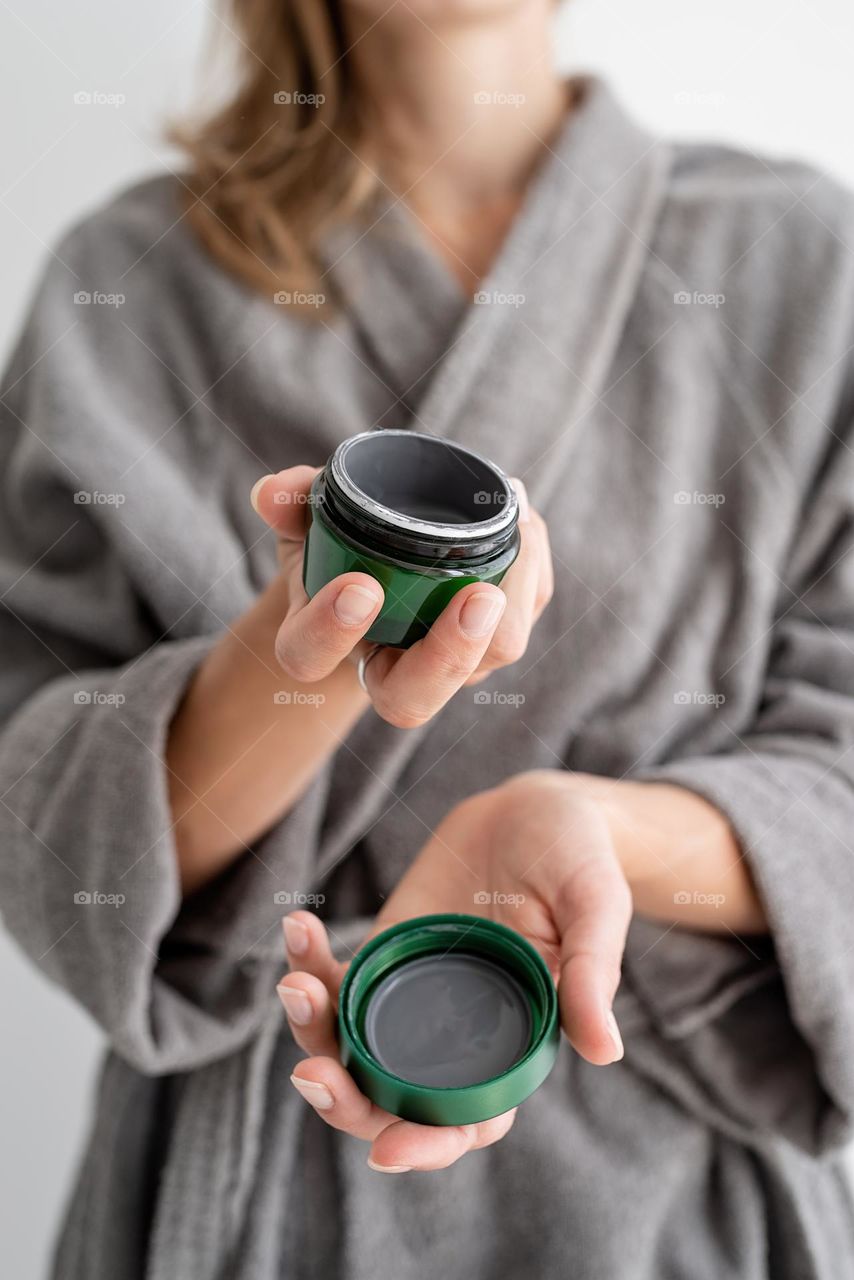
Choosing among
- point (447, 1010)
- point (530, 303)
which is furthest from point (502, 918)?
point (530, 303)

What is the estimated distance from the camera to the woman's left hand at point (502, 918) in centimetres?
40

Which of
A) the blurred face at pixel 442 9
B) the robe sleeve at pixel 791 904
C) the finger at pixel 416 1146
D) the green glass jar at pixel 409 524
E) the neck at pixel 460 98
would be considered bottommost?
the robe sleeve at pixel 791 904

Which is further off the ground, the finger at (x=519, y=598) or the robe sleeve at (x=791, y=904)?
the finger at (x=519, y=598)

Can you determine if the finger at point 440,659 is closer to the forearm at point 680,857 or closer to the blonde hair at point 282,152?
the forearm at point 680,857

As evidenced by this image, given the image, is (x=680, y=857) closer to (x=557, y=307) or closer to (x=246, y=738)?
(x=246, y=738)

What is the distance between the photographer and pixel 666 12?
2.81 ft

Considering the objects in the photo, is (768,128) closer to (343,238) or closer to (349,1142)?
(343,238)

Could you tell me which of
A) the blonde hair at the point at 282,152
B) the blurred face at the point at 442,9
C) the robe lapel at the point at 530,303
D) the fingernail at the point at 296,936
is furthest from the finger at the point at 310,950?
the blurred face at the point at 442,9

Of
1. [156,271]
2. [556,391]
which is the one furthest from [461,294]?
[156,271]

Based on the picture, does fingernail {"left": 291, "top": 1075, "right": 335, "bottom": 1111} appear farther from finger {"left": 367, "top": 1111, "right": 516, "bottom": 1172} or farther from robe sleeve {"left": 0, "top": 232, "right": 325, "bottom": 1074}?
robe sleeve {"left": 0, "top": 232, "right": 325, "bottom": 1074}

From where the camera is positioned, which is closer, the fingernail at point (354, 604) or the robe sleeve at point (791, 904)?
the fingernail at point (354, 604)

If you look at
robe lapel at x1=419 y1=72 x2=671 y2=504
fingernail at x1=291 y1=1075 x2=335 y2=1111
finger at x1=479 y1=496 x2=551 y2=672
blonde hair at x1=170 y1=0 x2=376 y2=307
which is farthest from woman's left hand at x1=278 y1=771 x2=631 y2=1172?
blonde hair at x1=170 y1=0 x2=376 y2=307

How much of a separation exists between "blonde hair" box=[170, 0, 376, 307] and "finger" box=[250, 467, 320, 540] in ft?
1.14

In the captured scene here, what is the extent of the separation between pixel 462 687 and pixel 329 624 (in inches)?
6.7
